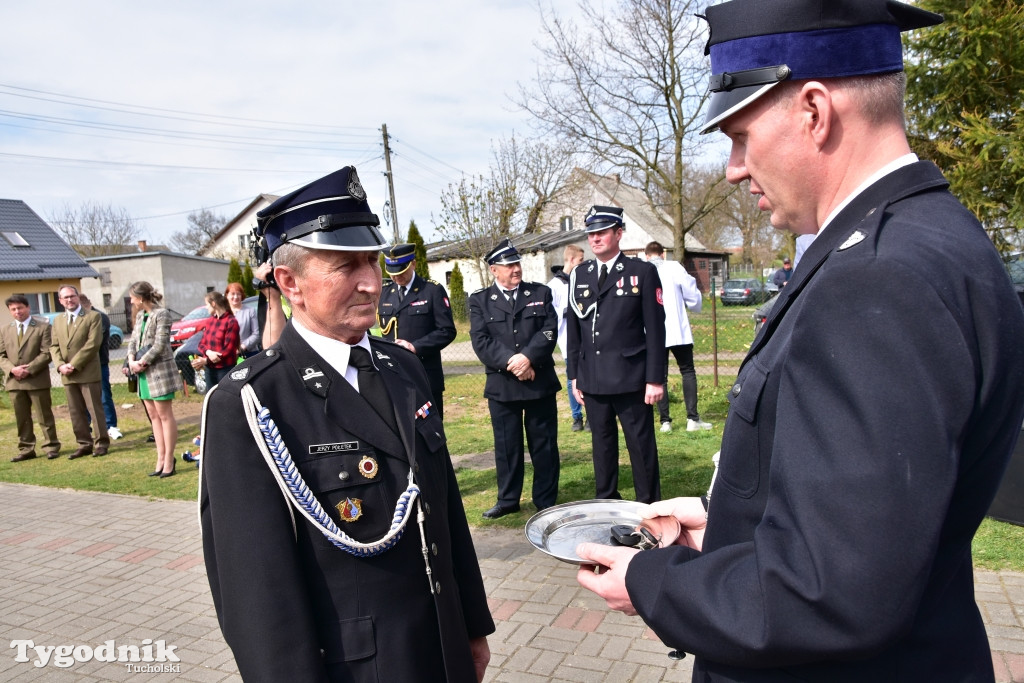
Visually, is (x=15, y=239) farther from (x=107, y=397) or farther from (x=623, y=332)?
(x=623, y=332)

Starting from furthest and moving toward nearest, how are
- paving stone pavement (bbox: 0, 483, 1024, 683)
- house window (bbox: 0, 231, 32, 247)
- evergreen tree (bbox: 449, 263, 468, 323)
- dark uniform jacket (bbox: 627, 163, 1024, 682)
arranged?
1. house window (bbox: 0, 231, 32, 247)
2. evergreen tree (bbox: 449, 263, 468, 323)
3. paving stone pavement (bbox: 0, 483, 1024, 683)
4. dark uniform jacket (bbox: 627, 163, 1024, 682)

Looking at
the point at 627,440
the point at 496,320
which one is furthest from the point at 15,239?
the point at 627,440

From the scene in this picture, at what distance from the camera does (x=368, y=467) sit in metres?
1.95

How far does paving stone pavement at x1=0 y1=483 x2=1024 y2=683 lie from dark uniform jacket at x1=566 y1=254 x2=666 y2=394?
4.72 ft

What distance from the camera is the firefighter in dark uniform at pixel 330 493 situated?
1750mm

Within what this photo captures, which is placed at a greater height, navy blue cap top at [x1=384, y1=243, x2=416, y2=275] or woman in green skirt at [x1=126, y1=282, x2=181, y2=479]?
navy blue cap top at [x1=384, y1=243, x2=416, y2=275]

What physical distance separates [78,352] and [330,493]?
9192mm

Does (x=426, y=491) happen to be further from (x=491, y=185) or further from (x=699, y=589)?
(x=491, y=185)

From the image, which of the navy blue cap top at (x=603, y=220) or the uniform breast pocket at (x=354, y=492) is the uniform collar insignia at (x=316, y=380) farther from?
the navy blue cap top at (x=603, y=220)

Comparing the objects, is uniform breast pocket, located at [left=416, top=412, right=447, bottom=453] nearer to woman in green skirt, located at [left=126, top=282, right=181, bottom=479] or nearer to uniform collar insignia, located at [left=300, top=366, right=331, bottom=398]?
uniform collar insignia, located at [left=300, top=366, right=331, bottom=398]

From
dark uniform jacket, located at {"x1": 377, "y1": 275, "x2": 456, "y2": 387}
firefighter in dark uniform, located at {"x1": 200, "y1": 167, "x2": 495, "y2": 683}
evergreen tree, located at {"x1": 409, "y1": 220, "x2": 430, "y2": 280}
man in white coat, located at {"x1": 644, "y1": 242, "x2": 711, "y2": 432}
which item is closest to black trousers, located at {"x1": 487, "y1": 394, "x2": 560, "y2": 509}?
dark uniform jacket, located at {"x1": 377, "y1": 275, "x2": 456, "y2": 387}

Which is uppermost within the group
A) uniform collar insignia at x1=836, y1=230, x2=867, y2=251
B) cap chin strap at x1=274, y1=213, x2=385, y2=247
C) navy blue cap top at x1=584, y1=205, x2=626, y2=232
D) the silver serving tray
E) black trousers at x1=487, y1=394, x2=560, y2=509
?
navy blue cap top at x1=584, y1=205, x2=626, y2=232

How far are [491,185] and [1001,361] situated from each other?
19.8 m

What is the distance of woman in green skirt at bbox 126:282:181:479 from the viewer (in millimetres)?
8227
